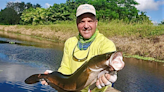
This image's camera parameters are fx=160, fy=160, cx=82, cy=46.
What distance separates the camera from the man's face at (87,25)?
1867mm

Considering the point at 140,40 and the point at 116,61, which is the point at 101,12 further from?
the point at 116,61

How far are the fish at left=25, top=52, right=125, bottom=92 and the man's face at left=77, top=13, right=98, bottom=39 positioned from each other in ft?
1.27

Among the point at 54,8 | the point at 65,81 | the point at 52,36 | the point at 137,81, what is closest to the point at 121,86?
the point at 137,81

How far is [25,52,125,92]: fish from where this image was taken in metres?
1.35

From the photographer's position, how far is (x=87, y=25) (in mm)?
1864

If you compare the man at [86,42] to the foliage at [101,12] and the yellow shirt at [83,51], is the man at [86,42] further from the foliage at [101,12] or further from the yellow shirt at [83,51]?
the foliage at [101,12]

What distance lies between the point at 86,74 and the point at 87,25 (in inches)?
22.6

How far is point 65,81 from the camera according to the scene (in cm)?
199

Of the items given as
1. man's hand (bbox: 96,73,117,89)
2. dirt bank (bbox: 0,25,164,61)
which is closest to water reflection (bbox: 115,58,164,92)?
dirt bank (bbox: 0,25,164,61)

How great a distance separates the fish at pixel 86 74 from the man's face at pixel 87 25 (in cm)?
39

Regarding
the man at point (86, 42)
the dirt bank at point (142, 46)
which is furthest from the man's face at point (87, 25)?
the dirt bank at point (142, 46)

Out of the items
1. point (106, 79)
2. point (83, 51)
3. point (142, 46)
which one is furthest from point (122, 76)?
point (106, 79)

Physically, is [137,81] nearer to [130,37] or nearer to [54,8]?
[130,37]

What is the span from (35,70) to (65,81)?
677cm
